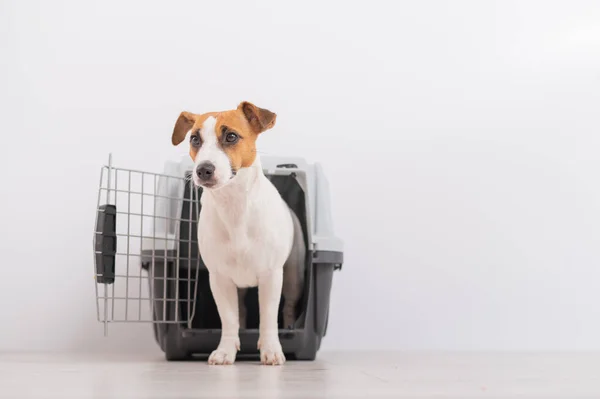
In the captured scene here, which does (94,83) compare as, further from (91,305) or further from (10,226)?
(91,305)

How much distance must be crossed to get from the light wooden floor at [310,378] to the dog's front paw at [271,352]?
35 millimetres

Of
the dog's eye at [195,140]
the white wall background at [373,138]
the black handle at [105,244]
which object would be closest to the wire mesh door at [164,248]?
the black handle at [105,244]

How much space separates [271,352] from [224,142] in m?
0.61

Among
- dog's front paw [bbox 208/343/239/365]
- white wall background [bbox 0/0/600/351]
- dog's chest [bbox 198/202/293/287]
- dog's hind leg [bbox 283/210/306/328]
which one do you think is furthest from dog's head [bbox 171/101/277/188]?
white wall background [bbox 0/0/600/351]

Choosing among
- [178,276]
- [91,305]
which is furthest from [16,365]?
[91,305]

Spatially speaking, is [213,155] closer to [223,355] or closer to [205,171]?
[205,171]

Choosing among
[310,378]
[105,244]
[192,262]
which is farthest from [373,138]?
[310,378]

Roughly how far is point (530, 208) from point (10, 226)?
2.10 metres

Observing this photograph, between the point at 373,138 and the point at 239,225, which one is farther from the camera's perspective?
the point at 373,138

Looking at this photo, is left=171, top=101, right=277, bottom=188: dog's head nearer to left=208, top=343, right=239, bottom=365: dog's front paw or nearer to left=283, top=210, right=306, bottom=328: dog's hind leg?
left=283, top=210, right=306, bottom=328: dog's hind leg

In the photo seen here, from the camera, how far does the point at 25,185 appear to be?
118 inches

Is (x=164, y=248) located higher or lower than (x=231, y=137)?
lower

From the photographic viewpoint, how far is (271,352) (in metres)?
2.13

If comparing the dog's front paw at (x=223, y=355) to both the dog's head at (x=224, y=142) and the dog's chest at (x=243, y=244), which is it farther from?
the dog's head at (x=224, y=142)
